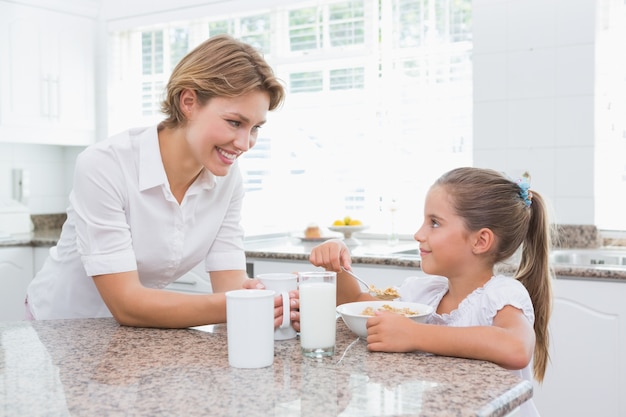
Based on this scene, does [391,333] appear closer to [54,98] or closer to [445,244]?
[445,244]

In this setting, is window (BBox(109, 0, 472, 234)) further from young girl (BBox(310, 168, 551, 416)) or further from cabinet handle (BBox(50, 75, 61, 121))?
young girl (BBox(310, 168, 551, 416))

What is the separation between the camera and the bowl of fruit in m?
3.22

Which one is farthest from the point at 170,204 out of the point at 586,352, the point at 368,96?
the point at 368,96

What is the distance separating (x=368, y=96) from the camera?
3473 millimetres

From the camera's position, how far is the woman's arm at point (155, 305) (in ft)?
4.25

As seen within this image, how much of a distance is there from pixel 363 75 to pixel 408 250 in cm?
104

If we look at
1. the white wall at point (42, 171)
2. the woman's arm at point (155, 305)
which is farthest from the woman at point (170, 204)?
the white wall at point (42, 171)

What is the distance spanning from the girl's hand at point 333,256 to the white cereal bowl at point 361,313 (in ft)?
0.44

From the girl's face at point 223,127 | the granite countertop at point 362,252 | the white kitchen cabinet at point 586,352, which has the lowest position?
the white kitchen cabinet at point 586,352

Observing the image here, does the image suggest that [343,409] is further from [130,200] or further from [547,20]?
[547,20]

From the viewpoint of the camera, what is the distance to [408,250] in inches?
117

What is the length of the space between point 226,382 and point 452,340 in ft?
1.22

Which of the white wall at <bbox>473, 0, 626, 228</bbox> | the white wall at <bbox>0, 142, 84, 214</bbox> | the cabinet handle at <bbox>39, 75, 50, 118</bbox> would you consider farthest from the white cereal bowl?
the white wall at <bbox>0, 142, 84, 214</bbox>

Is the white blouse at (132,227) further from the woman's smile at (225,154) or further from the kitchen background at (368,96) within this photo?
the kitchen background at (368,96)
